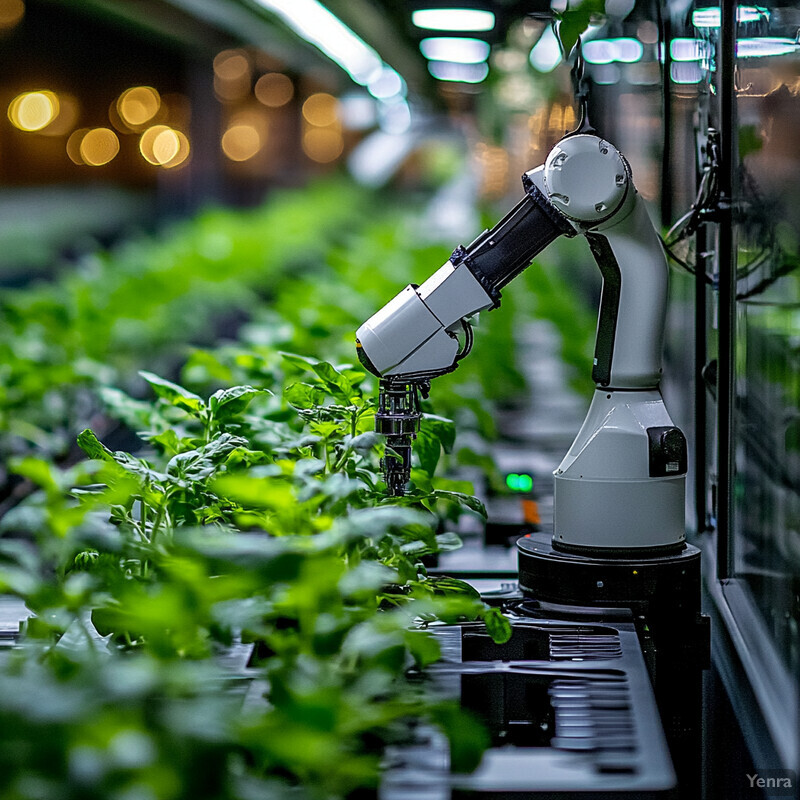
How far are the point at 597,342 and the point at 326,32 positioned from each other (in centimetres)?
298

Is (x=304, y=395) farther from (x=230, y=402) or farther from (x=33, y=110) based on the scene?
(x=33, y=110)

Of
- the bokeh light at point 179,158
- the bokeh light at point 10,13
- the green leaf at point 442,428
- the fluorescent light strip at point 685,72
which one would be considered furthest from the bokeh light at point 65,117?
the green leaf at point 442,428

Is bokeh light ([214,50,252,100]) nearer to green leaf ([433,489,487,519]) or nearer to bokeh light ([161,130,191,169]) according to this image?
bokeh light ([161,130,191,169])

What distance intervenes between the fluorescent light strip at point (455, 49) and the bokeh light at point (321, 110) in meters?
14.2

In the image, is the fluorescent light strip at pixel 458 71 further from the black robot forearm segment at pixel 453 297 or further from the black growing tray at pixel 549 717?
the black growing tray at pixel 549 717

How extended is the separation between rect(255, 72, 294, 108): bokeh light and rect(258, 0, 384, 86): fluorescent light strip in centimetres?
1109

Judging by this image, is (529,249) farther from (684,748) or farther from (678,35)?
(678,35)

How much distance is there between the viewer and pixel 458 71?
3621mm

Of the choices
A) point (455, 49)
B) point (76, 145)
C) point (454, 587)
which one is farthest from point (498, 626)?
point (76, 145)

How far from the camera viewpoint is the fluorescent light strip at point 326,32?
12.1ft

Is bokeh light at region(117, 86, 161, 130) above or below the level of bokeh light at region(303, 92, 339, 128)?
below

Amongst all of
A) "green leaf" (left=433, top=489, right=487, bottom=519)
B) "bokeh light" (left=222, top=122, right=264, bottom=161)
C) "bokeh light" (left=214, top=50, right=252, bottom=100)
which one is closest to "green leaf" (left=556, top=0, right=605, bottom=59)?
"green leaf" (left=433, top=489, right=487, bottom=519)

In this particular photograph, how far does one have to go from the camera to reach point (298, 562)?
2.81 ft

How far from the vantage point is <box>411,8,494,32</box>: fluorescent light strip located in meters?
2.58
